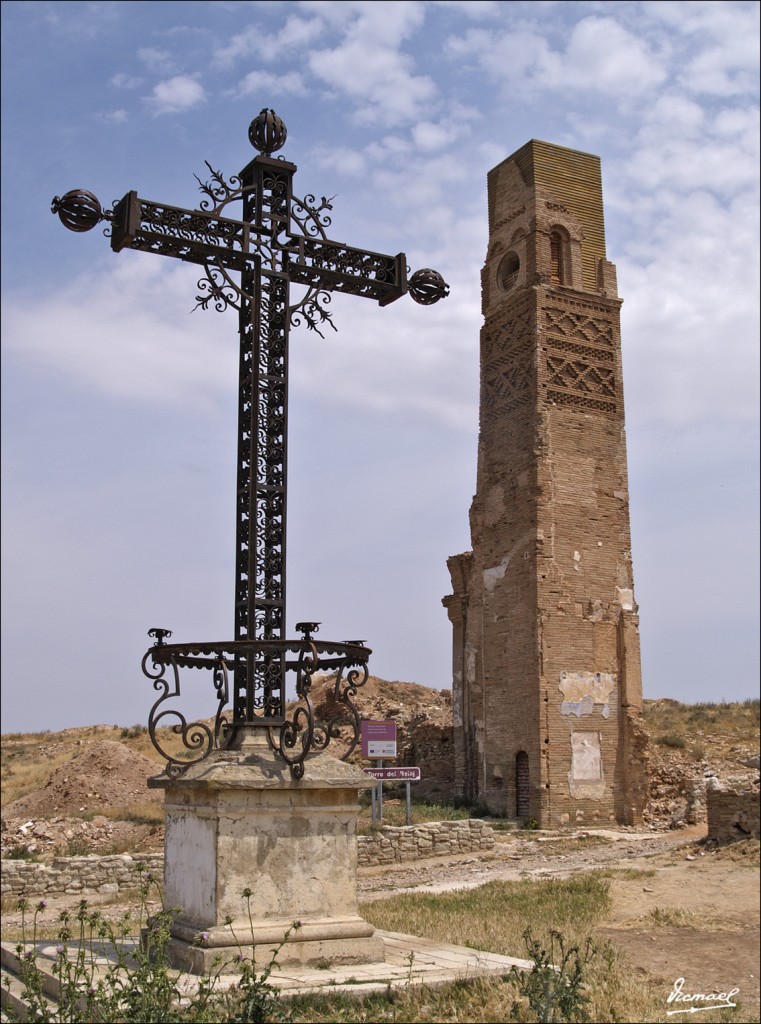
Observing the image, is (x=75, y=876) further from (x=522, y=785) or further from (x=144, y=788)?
(x=522, y=785)

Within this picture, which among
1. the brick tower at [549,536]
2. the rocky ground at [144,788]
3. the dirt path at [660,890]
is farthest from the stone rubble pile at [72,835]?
the brick tower at [549,536]

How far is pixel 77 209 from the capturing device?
7191mm

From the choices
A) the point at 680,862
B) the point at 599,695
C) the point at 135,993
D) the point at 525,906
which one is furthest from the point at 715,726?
the point at 135,993

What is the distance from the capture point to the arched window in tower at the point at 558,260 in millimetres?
26766

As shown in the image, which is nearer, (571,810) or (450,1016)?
(450,1016)

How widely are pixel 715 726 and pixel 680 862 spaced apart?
2026 cm

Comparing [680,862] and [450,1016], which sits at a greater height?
[450,1016]

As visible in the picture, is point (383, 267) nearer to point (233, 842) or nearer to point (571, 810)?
point (233, 842)

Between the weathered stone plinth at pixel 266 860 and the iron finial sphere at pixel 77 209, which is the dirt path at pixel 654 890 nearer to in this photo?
the weathered stone plinth at pixel 266 860

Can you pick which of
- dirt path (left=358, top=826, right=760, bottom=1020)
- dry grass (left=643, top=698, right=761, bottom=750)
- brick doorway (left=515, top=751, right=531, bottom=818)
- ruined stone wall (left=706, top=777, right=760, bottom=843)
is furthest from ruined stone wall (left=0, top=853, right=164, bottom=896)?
dry grass (left=643, top=698, right=761, bottom=750)

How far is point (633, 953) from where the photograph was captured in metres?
10.6

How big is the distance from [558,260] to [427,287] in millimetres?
19775

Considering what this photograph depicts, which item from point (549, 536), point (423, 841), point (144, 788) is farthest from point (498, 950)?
point (144, 788)

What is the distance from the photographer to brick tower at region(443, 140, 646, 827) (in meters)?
24.0
